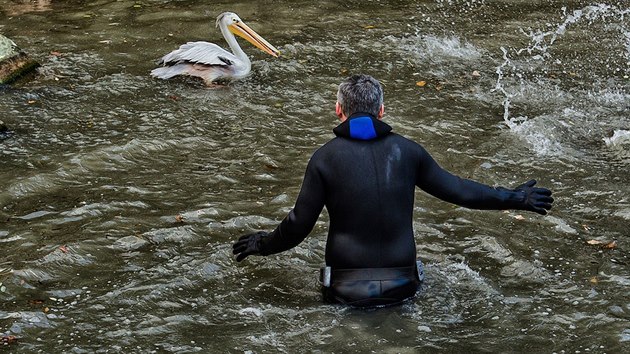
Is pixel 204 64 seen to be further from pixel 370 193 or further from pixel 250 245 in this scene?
pixel 370 193

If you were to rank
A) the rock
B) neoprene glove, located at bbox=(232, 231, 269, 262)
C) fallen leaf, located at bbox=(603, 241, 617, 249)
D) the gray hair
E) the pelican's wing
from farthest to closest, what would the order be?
the pelican's wing, the rock, fallen leaf, located at bbox=(603, 241, 617, 249), neoprene glove, located at bbox=(232, 231, 269, 262), the gray hair

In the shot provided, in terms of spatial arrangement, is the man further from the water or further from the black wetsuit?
the water

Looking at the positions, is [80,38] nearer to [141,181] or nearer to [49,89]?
[49,89]

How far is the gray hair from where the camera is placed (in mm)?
5785

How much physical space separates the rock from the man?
5.90 metres

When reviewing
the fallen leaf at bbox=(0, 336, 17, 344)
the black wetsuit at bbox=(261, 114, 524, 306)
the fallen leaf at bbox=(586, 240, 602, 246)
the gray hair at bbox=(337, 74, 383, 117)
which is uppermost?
the gray hair at bbox=(337, 74, 383, 117)

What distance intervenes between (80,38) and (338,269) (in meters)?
7.63

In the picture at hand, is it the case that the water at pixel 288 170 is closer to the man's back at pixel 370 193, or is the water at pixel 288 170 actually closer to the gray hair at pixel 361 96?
the man's back at pixel 370 193

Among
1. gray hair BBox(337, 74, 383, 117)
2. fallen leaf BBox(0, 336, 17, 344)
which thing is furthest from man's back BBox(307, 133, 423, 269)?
fallen leaf BBox(0, 336, 17, 344)

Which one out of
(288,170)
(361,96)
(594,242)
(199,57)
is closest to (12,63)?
(199,57)

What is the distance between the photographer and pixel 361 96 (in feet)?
19.0

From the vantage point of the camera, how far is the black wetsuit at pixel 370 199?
581 cm

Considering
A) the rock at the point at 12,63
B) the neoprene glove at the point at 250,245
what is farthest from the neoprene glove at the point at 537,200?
the rock at the point at 12,63

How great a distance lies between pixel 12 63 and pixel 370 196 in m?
6.50
